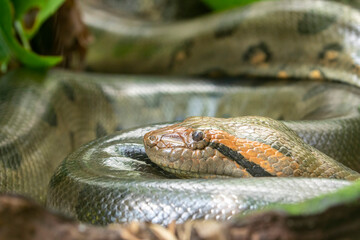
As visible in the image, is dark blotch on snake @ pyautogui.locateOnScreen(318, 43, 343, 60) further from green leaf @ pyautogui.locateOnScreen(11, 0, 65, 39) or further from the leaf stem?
the leaf stem

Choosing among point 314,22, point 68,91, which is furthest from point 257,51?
point 68,91

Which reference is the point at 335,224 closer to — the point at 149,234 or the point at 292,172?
the point at 149,234

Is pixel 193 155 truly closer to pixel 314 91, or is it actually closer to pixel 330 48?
pixel 314 91

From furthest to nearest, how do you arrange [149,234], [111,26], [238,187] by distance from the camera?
[111,26], [238,187], [149,234]

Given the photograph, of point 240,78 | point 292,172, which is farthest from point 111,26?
point 292,172

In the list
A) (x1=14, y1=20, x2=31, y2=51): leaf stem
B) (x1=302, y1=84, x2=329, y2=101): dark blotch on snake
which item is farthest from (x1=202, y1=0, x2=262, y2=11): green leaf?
(x1=14, y1=20, x2=31, y2=51): leaf stem

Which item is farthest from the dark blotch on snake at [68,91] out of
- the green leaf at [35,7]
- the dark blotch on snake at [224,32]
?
the dark blotch on snake at [224,32]
